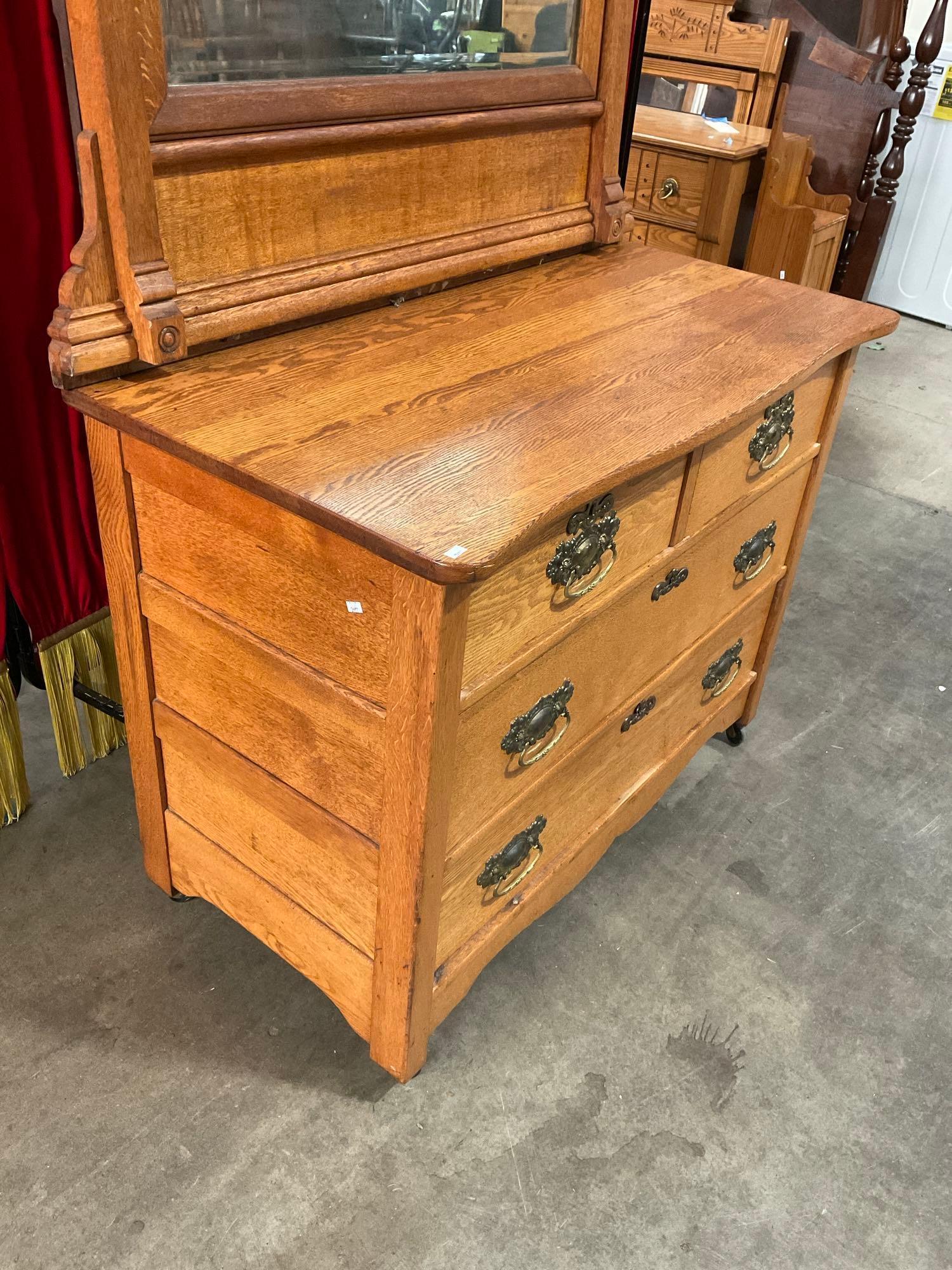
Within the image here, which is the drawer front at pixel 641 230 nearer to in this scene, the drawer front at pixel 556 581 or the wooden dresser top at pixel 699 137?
the wooden dresser top at pixel 699 137

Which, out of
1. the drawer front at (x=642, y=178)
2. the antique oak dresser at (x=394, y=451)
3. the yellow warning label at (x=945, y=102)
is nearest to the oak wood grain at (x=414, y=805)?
the antique oak dresser at (x=394, y=451)

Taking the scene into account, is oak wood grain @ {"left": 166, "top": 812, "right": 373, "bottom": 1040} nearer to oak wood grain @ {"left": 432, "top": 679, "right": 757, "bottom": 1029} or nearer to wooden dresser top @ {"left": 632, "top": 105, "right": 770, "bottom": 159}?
oak wood grain @ {"left": 432, "top": 679, "right": 757, "bottom": 1029}

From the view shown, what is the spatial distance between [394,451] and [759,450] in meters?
0.66

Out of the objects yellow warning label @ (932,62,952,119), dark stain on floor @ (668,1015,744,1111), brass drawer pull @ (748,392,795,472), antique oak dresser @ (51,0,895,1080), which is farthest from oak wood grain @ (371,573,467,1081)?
yellow warning label @ (932,62,952,119)

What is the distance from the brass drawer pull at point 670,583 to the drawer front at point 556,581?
0.08m

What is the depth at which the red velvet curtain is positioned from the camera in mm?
1155

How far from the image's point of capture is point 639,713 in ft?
4.83

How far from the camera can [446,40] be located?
1.26 m

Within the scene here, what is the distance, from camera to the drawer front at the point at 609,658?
43.4 inches

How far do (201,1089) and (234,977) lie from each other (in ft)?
0.57

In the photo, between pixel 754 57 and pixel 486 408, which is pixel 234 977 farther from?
pixel 754 57

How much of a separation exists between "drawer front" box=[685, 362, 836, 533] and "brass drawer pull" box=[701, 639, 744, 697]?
1.09 feet

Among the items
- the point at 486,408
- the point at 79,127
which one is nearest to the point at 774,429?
Answer: the point at 486,408

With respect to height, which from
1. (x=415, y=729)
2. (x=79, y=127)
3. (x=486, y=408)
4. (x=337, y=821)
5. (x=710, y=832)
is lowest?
(x=710, y=832)
